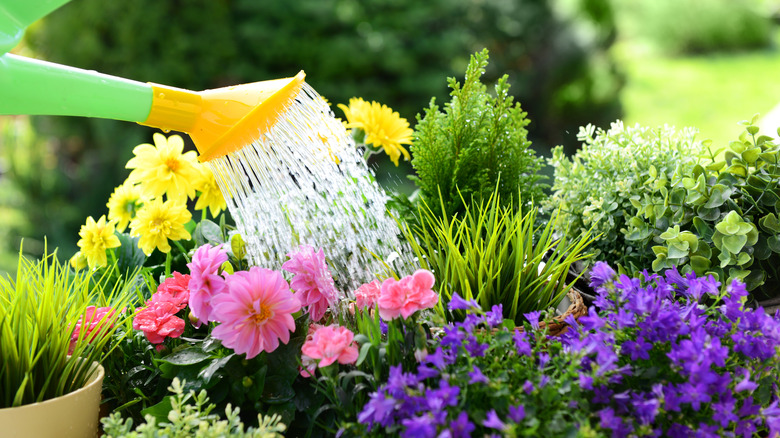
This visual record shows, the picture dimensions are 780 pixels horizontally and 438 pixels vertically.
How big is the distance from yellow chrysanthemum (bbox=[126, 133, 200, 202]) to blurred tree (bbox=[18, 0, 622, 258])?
14.2ft

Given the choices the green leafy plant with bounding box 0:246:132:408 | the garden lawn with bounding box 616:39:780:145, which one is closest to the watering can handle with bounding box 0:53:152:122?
the green leafy plant with bounding box 0:246:132:408

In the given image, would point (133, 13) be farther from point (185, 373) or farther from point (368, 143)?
point (185, 373)

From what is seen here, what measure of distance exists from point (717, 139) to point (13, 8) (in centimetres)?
702

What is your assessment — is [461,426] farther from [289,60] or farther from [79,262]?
[289,60]

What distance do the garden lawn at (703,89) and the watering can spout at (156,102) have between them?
20.4 feet

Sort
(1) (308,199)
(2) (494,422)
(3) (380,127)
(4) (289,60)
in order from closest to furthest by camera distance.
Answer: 1. (2) (494,422)
2. (1) (308,199)
3. (3) (380,127)
4. (4) (289,60)

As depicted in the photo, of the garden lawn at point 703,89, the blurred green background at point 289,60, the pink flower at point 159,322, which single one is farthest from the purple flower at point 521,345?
the garden lawn at point 703,89

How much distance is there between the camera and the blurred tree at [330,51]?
17.5ft

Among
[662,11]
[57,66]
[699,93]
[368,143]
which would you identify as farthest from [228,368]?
[662,11]

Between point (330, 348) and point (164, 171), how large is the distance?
635 millimetres

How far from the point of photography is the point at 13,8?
93 cm

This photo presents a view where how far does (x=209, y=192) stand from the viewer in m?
1.38

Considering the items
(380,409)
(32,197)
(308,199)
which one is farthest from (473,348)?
(32,197)

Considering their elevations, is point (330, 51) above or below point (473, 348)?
above
